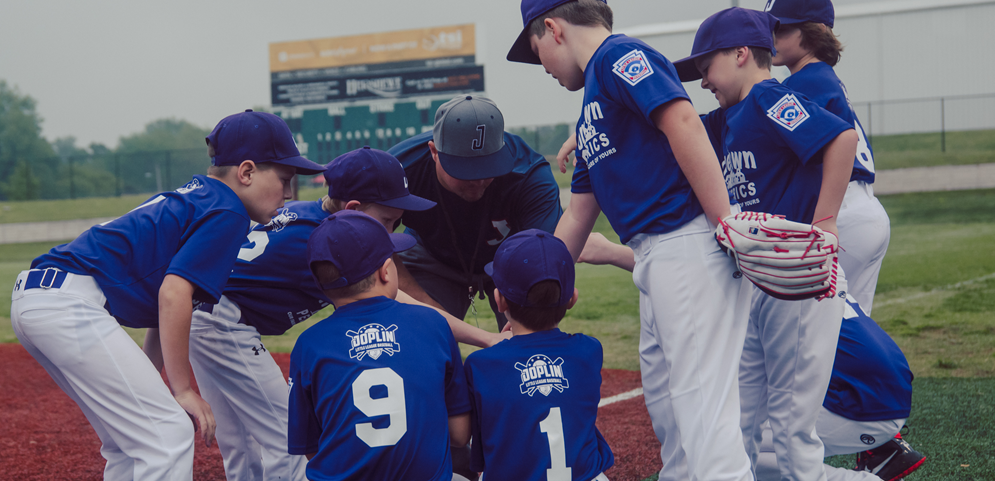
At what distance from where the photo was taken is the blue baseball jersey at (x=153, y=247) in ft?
7.72

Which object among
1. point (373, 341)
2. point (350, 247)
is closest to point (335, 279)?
point (350, 247)

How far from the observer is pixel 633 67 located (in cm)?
207

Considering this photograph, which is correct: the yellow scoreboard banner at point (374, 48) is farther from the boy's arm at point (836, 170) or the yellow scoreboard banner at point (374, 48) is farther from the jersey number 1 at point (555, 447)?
the jersey number 1 at point (555, 447)

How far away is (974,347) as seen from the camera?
6.37 meters

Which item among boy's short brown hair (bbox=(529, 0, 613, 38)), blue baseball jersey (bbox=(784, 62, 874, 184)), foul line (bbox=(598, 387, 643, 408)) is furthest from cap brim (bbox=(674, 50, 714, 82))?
foul line (bbox=(598, 387, 643, 408))

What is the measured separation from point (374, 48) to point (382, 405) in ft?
99.1

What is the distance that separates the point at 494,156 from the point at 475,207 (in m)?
0.51

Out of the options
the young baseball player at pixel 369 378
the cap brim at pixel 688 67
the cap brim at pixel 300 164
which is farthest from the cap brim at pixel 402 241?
the cap brim at pixel 688 67

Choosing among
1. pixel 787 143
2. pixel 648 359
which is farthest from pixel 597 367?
pixel 787 143

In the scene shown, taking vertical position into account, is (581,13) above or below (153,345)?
above

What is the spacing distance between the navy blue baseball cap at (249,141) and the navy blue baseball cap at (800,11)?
6.81 ft

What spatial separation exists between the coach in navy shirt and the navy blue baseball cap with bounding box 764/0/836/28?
1.22m

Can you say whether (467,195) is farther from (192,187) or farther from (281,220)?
(192,187)

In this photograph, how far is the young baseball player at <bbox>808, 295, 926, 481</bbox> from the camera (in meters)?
2.74
